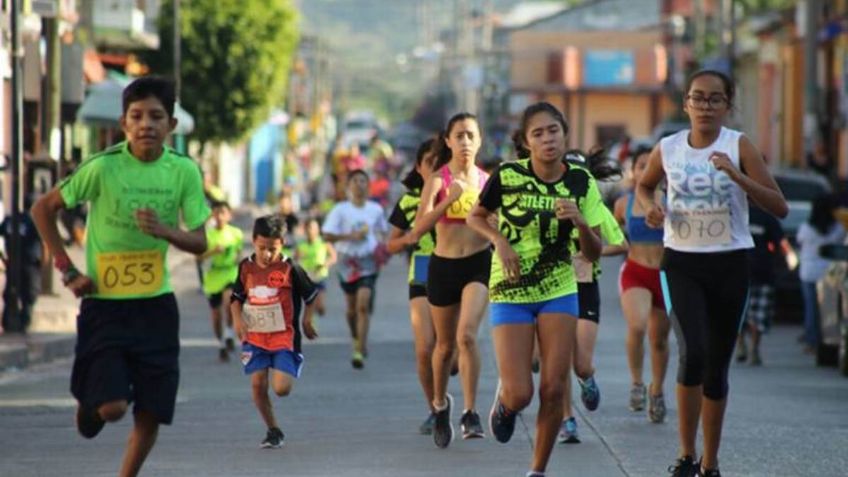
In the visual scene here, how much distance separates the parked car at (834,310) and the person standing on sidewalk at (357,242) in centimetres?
401

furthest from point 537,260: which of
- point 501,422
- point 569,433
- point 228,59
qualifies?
point 228,59

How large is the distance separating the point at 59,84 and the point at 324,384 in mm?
9841

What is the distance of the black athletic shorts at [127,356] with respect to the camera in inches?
347

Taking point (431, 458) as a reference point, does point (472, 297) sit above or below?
above

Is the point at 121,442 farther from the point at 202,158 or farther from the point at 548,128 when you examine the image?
the point at 202,158

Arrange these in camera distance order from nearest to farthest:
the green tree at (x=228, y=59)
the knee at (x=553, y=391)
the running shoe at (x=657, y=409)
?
the knee at (x=553, y=391)
the running shoe at (x=657, y=409)
the green tree at (x=228, y=59)

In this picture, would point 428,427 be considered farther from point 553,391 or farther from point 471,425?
point 553,391

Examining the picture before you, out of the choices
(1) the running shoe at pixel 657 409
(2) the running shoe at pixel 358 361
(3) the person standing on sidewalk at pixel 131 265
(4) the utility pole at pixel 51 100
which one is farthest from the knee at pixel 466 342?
(4) the utility pole at pixel 51 100

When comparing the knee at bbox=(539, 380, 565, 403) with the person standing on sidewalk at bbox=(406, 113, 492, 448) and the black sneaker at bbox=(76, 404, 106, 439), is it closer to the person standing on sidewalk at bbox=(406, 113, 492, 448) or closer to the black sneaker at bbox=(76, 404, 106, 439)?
the black sneaker at bbox=(76, 404, 106, 439)

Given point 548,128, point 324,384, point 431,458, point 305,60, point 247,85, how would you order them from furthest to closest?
point 305,60
point 247,85
point 324,384
point 431,458
point 548,128

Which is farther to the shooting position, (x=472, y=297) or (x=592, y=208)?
(x=472, y=297)

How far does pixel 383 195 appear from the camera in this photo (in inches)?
1567

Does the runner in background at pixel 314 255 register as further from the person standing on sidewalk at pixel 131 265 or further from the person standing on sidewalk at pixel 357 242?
the person standing on sidewalk at pixel 131 265

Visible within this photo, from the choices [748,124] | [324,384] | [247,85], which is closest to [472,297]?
[324,384]
